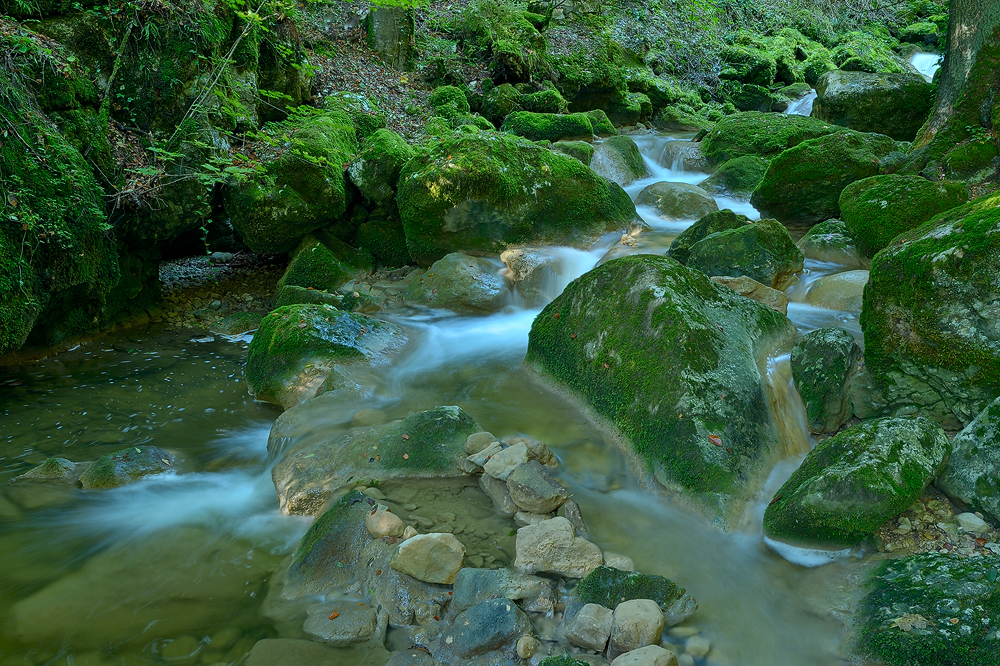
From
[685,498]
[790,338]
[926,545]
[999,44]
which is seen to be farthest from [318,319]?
[999,44]

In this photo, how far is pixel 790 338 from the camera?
5.50 meters

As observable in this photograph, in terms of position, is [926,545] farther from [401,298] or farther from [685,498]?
[401,298]

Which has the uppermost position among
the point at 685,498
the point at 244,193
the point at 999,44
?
the point at 999,44

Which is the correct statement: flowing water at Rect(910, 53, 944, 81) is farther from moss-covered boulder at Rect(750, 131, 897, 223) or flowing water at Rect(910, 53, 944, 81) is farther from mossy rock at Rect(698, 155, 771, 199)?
→ moss-covered boulder at Rect(750, 131, 897, 223)

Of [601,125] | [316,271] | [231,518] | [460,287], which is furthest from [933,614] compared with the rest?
[601,125]

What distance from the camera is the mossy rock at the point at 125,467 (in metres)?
4.63

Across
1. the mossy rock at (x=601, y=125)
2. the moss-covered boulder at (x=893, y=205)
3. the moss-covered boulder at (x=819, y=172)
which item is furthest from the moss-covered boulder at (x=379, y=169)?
the mossy rock at (x=601, y=125)

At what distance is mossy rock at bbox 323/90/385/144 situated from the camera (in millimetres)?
10405

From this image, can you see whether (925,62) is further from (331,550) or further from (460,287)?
(331,550)

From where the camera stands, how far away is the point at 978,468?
11.4 feet

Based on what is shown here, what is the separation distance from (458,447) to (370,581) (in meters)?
1.24

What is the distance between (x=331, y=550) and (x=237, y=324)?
536 centimetres

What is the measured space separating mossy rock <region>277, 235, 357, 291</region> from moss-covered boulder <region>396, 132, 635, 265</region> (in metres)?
1.12

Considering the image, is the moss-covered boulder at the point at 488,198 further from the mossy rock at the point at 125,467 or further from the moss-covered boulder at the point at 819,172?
the mossy rock at the point at 125,467
